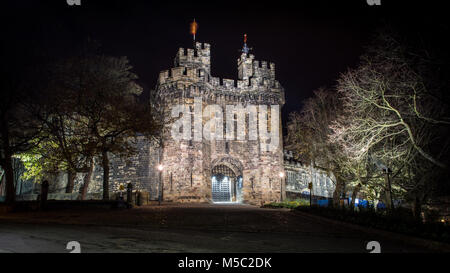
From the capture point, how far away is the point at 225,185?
103 feet

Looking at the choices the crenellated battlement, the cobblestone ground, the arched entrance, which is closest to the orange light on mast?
the crenellated battlement

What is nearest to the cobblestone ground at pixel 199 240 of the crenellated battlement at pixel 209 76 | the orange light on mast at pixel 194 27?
the crenellated battlement at pixel 209 76

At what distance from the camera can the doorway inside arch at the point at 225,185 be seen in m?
31.0

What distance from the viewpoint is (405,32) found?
1164cm

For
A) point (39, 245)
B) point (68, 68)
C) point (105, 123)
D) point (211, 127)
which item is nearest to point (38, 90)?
point (68, 68)

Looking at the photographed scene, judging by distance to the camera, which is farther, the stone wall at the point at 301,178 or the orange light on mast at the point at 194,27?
the stone wall at the point at 301,178

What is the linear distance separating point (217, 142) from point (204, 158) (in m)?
2.74

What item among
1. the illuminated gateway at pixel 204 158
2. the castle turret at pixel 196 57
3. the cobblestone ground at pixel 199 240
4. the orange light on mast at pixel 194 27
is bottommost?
the cobblestone ground at pixel 199 240

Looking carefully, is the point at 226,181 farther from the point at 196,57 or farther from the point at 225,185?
the point at 196,57

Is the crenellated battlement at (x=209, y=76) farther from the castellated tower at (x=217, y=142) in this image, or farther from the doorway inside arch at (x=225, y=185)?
the doorway inside arch at (x=225, y=185)

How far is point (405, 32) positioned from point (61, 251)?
40.1ft

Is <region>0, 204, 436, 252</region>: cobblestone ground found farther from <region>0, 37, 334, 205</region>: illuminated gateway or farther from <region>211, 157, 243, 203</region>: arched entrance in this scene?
<region>211, 157, 243, 203</region>: arched entrance

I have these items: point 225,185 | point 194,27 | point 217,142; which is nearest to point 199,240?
point 217,142

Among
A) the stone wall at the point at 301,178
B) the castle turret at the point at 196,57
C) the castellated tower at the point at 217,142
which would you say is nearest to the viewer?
the castellated tower at the point at 217,142
